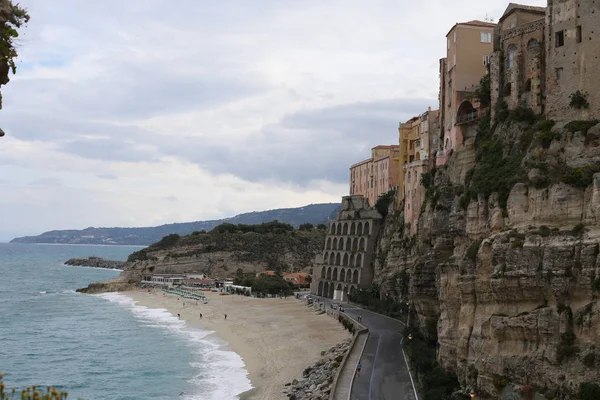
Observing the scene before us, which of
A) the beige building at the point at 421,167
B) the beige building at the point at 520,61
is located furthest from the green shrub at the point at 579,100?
the beige building at the point at 421,167

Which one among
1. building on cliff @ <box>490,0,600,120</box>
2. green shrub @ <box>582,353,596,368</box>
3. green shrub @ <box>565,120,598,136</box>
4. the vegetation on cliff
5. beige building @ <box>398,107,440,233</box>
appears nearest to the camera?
green shrub @ <box>582,353,596,368</box>

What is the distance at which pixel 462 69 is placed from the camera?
2008 inches

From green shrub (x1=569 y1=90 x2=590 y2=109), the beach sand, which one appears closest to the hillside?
the beach sand

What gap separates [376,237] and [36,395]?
79.1m

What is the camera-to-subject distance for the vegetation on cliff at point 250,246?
139m

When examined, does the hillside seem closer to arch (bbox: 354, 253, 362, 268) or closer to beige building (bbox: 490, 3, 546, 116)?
arch (bbox: 354, 253, 362, 268)

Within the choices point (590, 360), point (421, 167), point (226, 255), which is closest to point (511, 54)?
point (590, 360)

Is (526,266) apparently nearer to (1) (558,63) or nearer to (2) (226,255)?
(1) (558,63)

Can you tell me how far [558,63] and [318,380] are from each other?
864 inches

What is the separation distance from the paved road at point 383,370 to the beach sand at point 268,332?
509cm

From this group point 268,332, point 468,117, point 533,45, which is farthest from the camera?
point 268,332

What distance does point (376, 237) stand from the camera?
85000 millimetres

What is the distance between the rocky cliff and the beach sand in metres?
13.9

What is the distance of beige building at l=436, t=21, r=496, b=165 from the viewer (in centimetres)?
4998
